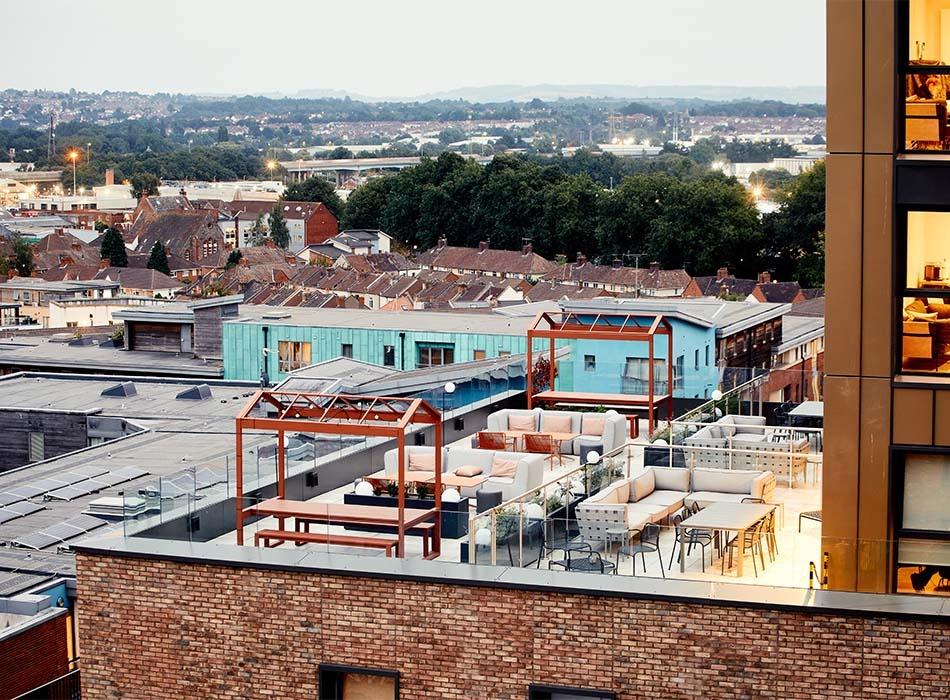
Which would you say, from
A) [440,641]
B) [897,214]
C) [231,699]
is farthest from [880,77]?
[231,699]

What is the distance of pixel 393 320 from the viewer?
5656 cm

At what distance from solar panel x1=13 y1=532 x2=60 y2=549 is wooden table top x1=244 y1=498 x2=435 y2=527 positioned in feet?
39.8

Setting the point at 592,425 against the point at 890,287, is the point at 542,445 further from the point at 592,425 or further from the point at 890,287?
the point at 890,287

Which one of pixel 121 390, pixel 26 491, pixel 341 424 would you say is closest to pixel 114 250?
pixel 121 390

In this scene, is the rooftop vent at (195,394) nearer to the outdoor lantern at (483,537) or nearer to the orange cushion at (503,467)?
the orange cushion at (503,467)

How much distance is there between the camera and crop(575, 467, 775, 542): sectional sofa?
15086mm

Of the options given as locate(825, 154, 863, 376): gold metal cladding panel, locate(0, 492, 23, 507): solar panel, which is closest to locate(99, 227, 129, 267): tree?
locate(0, 492, 23, 507): solar panel

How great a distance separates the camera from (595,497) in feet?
52.9

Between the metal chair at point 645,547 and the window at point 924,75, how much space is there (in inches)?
165

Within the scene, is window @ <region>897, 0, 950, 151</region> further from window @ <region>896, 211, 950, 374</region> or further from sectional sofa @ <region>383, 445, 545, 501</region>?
sectional sofa @ <region>383, 445, 545, 501</region>

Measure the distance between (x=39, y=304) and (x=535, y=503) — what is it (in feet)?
338

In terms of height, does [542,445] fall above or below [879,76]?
below

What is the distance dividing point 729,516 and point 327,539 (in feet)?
12.7

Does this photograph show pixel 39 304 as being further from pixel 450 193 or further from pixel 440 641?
pixel 440 641
